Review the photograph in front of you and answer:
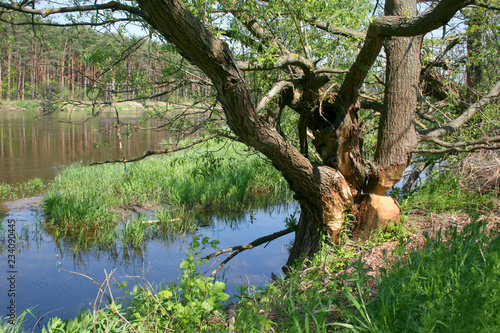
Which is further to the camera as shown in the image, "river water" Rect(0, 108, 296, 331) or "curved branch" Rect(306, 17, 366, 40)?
"river water" Rect(0, 108, 296, 331)

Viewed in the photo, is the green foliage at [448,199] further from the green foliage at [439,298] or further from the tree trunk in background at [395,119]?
the green foliage at [439,298]

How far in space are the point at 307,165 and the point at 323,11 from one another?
1.79 m

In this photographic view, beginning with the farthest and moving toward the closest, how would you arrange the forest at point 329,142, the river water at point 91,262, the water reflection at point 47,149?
1. the water reflection at point 47,149
2. the river water at point 91,262
3. the forest at point 329,142

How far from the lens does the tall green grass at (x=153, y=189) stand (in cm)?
841

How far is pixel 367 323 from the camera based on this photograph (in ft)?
8.53

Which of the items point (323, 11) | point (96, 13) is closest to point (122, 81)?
point (96, 13)

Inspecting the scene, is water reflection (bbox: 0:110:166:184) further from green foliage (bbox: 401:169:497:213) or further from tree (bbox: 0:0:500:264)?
green foliage (bbox: 401:169:497:213)

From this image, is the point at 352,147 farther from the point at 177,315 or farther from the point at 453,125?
the point at 177,315

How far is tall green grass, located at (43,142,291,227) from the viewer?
841 cm

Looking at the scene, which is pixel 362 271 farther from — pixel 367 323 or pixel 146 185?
pixel 146 185

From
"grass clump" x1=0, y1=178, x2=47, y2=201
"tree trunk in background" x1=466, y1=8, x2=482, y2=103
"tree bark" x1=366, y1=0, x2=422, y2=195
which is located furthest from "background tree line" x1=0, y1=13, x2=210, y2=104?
"grass clump" x1=0, y1=178, x2=47, y2=201

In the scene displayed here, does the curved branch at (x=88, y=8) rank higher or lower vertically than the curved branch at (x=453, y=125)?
higher

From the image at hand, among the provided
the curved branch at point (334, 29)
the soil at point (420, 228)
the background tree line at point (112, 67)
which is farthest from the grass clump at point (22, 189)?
the soil at point (420, 228)

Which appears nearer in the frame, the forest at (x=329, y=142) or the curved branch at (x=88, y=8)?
the forest at (x=329, y=142)
